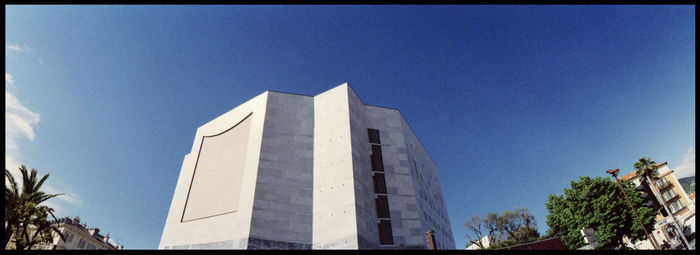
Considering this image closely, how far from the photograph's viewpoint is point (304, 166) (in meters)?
34.5

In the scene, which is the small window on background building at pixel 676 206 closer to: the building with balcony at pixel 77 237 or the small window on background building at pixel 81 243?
the building with balcony at pixel 77 237

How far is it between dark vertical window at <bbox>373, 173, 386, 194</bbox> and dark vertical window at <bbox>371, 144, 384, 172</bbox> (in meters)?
0.98

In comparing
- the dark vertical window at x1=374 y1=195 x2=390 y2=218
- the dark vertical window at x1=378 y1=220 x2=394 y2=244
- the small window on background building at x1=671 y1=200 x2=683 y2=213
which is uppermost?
the small window on background building at x1=671 y1=200 x2=683 y2=213

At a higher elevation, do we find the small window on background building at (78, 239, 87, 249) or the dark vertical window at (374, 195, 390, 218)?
the small window on background building at (78, 239, 87, 249)

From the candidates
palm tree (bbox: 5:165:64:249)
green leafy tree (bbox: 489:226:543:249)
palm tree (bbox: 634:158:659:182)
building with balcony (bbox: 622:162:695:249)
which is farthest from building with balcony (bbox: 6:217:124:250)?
building with balcony (bbox: 622:162:695:249)

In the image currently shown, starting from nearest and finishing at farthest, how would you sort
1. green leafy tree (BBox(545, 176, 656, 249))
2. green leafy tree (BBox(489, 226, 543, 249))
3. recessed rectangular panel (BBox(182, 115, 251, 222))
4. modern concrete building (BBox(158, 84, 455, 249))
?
modern concrete building (BBox(158, 84, 455, 249)) < recessed rectangular panel (BBox(182, 115, 251, 222)) < green leafy tree (BBox(545, 176, 656, 249)) < green leafy tree (BBox(489, 226, 543, 249))

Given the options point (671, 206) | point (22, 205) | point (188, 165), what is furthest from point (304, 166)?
point (671, 206)

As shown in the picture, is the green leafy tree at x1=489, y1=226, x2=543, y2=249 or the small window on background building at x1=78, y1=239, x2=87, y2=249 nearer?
the green leafy tree at x1=489, y1=226, x2=543, y2=249

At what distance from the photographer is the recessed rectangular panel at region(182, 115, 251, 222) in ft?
109

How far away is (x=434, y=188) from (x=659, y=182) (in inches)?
2246

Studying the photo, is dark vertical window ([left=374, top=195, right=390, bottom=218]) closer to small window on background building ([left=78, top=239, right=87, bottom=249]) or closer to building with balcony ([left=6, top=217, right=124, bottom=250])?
building with balcony ([left=6, top=217, right=124, bottom=250])

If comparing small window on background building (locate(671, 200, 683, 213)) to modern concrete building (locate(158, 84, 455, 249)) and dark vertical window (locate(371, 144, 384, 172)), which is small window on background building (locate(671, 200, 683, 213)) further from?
dark vertical window (locate(371, 144, 384, 172))

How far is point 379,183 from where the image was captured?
35.1 m

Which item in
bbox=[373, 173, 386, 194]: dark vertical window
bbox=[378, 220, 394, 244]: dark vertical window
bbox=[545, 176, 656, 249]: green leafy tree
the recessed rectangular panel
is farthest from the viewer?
bbox=[545, 176, 656, 249]: green leafy tree
